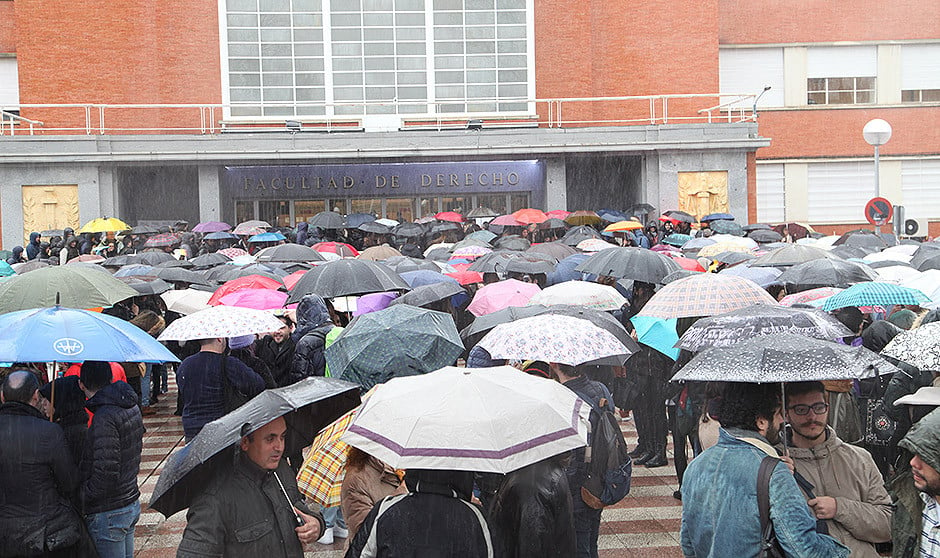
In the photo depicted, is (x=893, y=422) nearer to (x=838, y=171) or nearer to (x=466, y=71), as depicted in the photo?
(x=466, y=71)

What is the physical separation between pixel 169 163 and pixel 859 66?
78.6 ft

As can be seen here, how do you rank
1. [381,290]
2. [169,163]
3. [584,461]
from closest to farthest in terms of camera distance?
[584,461], [381,290], [169,163]

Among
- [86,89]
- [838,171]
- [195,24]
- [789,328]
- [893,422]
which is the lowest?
[893,422]

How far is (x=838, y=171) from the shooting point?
3531 centimetres

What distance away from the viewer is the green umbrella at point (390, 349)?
657 cm

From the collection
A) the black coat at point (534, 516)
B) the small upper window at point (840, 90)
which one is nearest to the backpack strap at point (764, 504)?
the black coat at point (534, 516)

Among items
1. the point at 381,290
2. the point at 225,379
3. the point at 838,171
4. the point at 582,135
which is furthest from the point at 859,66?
the point at 225,379

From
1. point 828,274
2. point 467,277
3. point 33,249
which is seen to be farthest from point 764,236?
point 33,249

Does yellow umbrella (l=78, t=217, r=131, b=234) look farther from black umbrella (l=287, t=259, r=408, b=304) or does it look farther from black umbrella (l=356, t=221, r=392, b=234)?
black umbrella (l=287, t=259, r=408, b=304)

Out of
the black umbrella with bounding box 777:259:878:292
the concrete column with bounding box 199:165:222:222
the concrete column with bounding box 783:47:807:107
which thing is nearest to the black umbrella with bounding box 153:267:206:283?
the black umbrella with bounding box 777:259:878:292

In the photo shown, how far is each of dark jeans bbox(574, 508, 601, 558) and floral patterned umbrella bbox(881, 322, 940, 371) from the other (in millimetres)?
1907

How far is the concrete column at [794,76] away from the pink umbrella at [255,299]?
2896 centimetres

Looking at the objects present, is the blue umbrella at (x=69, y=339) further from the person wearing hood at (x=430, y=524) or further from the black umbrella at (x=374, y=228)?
the black umbrella at (x=374, y=228)

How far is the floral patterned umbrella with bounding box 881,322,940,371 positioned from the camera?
214 inches
